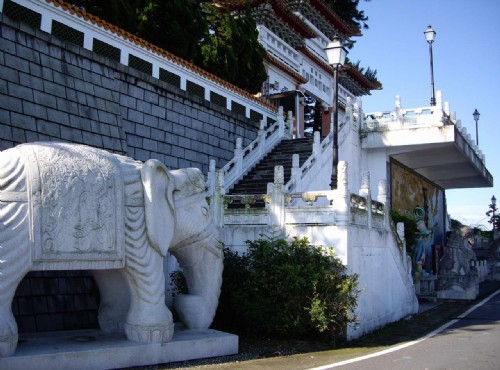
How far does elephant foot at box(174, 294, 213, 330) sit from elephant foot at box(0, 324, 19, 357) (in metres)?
2.56

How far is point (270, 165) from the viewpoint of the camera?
52.0 ft

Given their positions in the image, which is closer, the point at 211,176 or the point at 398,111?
the point at 211,176

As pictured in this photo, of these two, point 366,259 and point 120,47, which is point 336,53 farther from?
point 120,47

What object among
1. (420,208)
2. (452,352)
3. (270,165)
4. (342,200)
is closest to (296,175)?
(270,165)

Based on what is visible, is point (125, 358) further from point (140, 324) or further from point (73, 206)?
point (73, 206)

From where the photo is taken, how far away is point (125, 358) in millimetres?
6426

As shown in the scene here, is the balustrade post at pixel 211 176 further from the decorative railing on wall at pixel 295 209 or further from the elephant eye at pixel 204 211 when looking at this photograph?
the elephant eye at pixel 204 211

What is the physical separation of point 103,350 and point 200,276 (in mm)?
1967

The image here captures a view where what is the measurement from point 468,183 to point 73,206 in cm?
2614

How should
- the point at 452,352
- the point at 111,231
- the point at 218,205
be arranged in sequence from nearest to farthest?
the point at 111,231 → the point at 452,352 → the point at 218,205

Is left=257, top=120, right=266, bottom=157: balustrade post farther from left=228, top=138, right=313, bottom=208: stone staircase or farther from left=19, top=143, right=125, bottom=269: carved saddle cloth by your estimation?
left=19, top=143, right=125, bottom=269: carved saddle cloth

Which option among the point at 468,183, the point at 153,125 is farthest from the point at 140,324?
the point at 468,183

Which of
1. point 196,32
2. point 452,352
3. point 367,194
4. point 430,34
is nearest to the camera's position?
point 452,352

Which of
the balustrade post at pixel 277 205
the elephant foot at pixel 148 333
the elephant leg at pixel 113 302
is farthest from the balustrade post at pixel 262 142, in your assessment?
the elephant foot at pixel 148 333
